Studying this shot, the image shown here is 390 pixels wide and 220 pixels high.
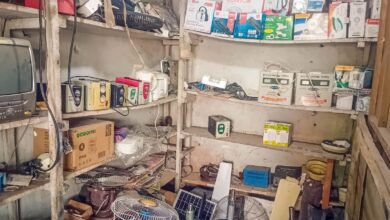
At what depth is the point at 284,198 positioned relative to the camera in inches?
87.3

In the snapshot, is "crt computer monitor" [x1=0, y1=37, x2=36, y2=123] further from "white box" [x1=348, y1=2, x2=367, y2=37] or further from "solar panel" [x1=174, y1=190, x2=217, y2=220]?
"white box" [x1=348, y1=2, x2=367, y2=37]

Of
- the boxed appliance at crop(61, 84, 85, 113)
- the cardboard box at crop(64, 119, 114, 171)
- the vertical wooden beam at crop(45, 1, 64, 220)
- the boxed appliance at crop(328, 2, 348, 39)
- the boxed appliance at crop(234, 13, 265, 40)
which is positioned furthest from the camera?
the boxed appliance at crop(234, 13, 265, 40)

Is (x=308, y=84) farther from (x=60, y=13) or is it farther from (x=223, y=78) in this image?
(x=60, y=13)

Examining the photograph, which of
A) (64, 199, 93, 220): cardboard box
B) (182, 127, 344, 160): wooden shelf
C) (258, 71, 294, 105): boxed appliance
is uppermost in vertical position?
(258, 71, 294, 105): boxed appliance

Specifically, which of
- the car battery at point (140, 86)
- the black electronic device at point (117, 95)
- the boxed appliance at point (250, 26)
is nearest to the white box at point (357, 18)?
the boxed appliance at point (250, 26)

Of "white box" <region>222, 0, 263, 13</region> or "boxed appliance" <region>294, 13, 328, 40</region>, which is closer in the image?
"boxed appliance" <region>294, 13, 328, 40</region>

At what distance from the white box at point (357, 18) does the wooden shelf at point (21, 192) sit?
6.55 feet

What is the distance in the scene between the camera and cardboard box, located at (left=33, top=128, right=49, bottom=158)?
1567 mm

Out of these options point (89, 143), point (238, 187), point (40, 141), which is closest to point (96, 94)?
point (89, 143)

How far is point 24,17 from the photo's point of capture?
140 cm

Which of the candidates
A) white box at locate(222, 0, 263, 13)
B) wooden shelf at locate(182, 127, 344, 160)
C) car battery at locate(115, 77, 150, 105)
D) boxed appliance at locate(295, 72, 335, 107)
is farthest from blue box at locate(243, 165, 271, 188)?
white box at locate(222, 0, 263, 13)

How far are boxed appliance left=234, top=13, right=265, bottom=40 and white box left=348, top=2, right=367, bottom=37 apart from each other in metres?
0.57

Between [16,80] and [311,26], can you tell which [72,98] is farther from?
[311,26]

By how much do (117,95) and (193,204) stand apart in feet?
3.53
